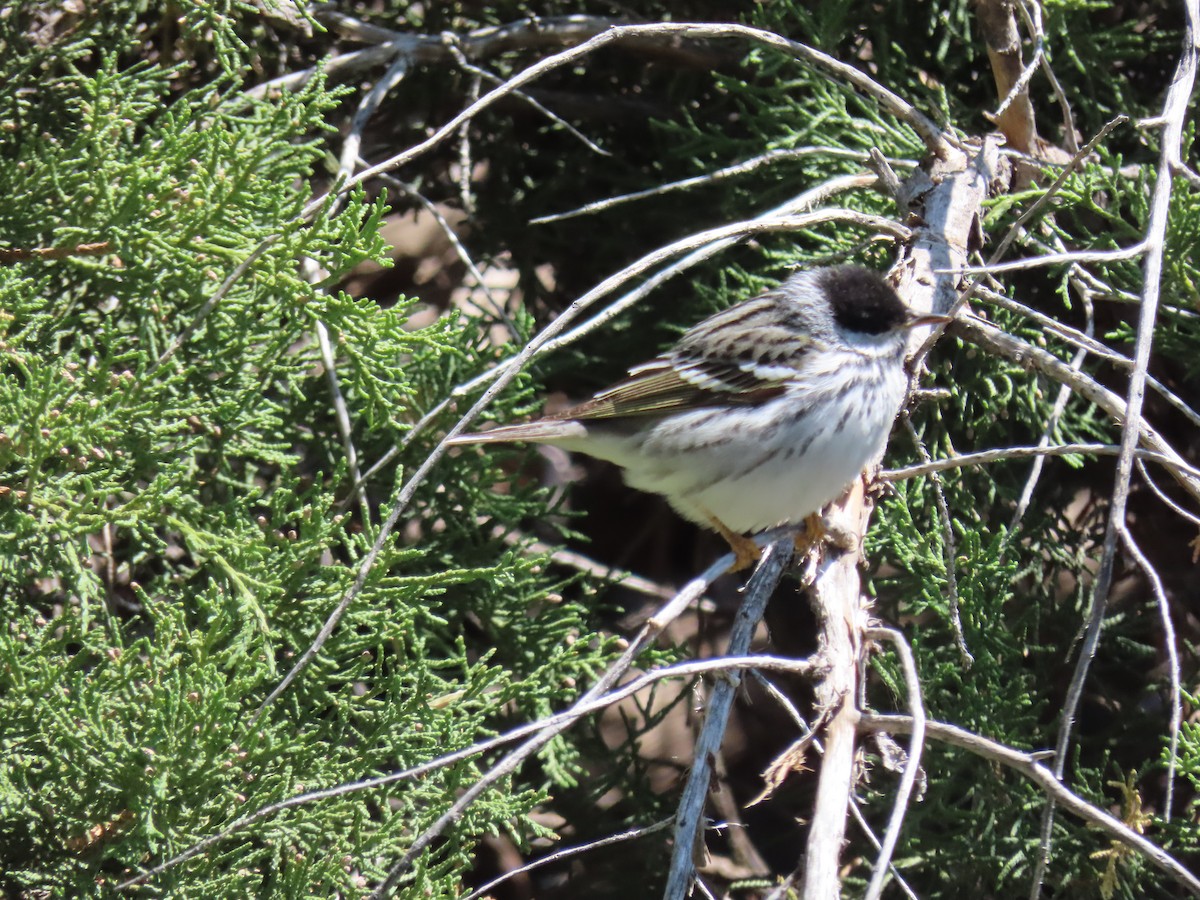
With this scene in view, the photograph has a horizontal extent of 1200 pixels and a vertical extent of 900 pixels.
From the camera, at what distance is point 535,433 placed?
9.52ft

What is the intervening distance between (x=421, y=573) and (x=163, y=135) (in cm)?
123

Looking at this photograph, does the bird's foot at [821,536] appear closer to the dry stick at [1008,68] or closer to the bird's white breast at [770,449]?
the bird's white breast at [770,449]

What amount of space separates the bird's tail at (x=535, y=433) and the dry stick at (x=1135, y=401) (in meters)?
1.44

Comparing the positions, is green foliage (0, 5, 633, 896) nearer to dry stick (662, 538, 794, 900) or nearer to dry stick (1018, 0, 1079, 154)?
dry stick (662, 538, 794, 900)

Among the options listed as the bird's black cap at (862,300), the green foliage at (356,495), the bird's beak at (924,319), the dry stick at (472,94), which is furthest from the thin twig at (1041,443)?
the dry stick at (472,94)

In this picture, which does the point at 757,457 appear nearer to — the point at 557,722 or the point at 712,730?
the point at 712,730

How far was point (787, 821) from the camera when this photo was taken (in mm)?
3980

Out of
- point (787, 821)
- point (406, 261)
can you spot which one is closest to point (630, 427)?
point (787, 821)

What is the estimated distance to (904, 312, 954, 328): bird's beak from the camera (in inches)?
92.5

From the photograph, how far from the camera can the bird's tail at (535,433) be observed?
2.79 m

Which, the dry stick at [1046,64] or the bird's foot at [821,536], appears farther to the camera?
the dry stick at [1046,64]

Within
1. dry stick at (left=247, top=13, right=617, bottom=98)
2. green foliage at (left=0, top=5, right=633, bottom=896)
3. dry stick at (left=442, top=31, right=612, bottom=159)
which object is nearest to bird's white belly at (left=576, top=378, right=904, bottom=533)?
green foliage at (left=0, top=5, right=633, bottom=896)

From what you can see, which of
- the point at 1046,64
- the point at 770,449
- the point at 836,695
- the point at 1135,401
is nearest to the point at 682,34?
the point at 1046,64

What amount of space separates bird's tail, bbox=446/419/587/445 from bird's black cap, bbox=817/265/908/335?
0.77 metres
